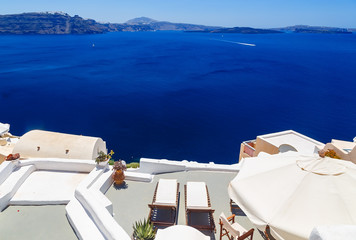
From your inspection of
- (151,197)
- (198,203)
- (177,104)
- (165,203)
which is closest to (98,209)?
(165,203)

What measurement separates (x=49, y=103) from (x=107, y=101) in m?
14.0

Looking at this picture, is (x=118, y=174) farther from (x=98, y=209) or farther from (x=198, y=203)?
(x=198, y=203)

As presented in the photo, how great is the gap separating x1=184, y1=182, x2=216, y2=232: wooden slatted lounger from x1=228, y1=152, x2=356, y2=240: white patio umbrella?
1.31 metres

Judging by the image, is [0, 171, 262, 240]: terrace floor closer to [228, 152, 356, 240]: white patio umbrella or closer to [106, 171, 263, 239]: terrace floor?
[106, 171, 263, 239]: terrace floor

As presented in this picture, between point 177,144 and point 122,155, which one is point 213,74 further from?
point 122,155

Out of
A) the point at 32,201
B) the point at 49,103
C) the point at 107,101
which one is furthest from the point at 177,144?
the point at 49,103

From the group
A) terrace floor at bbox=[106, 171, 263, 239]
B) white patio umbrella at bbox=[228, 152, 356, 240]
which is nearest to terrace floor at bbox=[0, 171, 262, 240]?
terrace floor at bbox=[106, 171, 263, 239]

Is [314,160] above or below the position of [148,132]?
above

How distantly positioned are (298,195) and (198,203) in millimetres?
3646

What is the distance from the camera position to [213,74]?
91625mm

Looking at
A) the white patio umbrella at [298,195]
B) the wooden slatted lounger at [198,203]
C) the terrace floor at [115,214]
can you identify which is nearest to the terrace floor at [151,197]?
the terrace floor at [115,214]

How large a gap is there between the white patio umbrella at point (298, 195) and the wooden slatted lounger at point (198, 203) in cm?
131

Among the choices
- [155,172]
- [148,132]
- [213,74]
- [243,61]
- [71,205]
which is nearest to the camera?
[71,205]

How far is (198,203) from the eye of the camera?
898 cm
